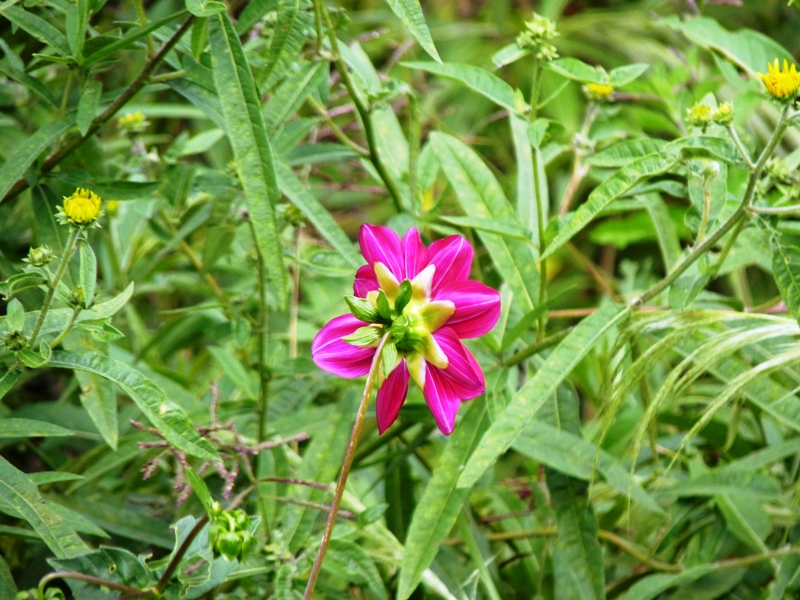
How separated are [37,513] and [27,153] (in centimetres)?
24

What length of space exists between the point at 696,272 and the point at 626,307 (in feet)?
0.21

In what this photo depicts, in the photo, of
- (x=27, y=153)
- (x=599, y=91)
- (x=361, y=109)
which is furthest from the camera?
(x=599, y=91)

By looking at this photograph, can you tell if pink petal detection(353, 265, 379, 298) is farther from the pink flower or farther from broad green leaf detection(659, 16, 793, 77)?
broad green leaf detection(659, 16, 793, 77)

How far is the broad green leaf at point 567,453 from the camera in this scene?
24.7 inches

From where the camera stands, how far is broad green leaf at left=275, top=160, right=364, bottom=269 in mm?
590

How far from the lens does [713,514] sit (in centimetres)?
76

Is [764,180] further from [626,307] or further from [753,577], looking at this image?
[753,577]

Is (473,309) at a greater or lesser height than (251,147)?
lesser

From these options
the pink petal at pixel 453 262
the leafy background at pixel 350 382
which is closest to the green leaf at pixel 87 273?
the leafy background at pixel 350 382

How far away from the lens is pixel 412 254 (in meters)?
0.51

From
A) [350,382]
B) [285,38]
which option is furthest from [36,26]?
[350,382]

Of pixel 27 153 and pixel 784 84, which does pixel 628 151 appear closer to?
pixel 784 84

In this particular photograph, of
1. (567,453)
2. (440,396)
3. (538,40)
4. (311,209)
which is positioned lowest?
(567,453)

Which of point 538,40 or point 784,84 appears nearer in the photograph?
point 784,84
